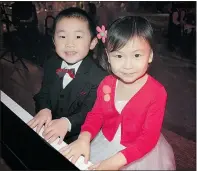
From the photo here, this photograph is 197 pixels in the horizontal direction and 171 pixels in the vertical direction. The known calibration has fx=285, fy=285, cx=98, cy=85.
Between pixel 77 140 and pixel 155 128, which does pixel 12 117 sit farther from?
pixel 155 128

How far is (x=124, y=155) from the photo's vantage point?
37.1 inches

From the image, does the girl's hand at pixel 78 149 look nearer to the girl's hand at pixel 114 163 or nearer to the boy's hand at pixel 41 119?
the girl's hand at pixel 114 163

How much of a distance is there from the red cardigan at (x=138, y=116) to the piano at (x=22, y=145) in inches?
9.3

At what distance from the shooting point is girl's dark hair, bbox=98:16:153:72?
0.87 m

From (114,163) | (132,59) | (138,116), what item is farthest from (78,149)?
(132,59)

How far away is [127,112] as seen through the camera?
96 centimetres

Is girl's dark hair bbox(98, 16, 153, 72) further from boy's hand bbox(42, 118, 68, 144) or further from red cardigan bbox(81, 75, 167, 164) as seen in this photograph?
boy's hand bbox(42, 118, 68, 144)

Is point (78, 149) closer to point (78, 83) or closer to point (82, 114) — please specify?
point (82, 114)

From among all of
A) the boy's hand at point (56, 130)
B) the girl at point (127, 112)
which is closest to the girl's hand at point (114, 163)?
the girl at point (127, 112)

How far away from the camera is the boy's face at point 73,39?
3.32 ft

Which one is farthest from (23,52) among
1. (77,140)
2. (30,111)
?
(77,140)

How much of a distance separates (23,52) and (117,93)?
0.52 meters

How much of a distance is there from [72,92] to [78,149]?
0.22 m

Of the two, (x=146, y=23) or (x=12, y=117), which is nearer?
(x=146, y=23)
